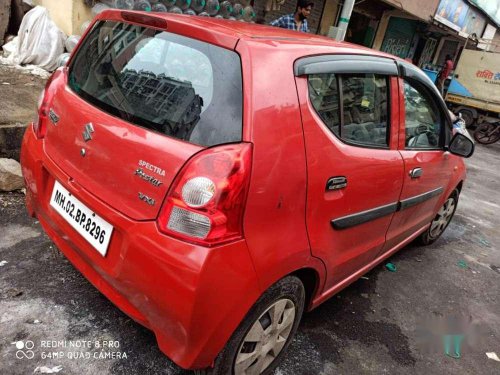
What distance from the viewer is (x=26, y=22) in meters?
6.07

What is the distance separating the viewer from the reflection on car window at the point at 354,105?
6.21 ft

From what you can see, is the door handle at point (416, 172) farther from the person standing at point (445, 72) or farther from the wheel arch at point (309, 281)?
the person standing at point (445, 72)

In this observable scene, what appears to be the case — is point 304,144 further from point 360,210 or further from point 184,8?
point 184,8

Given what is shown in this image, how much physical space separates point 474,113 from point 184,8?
10.6 m

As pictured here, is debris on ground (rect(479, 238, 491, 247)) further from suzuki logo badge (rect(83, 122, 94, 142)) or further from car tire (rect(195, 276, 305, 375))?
suzuki logo badge (rect(83, 122, 94, 142))

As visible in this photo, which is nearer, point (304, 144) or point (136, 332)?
point (304, 144)

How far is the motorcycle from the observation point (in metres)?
12.0

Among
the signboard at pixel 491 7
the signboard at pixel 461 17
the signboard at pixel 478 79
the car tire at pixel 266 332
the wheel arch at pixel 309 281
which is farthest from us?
the signboard at pixel 491 7

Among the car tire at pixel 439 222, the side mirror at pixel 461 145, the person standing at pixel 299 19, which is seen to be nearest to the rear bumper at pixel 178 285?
the side mirror at pixel 461 145

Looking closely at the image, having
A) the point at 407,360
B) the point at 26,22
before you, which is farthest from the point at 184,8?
the point at 407,360

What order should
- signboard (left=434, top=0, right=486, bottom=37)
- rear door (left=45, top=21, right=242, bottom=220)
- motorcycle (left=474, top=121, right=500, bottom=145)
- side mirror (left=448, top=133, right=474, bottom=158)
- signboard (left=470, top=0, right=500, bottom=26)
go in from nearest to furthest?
rear door (left=45, top=21, right=242, bottom=220) < side mirror (left=448, top=133, right=474, bottom=158) < motorcycle (left=474, top=121, right=500, bottom=145) < signboard (left=434, top=0, right=486, bottom=37) < signboard (left=470, top=0, right=500, bottom=26)

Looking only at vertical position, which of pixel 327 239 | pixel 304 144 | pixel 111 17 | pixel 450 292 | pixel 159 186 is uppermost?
pixel 111 17

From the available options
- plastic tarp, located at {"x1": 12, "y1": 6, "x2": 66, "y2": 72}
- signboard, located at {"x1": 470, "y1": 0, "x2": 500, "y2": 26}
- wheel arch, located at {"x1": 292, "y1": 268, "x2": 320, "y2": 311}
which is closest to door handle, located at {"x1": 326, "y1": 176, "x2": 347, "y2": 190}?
wheel arch, located at {"x1": 292, "y1": 268, "x2": 320, "y2": 311}

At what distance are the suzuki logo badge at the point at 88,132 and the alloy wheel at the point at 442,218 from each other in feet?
11.4
